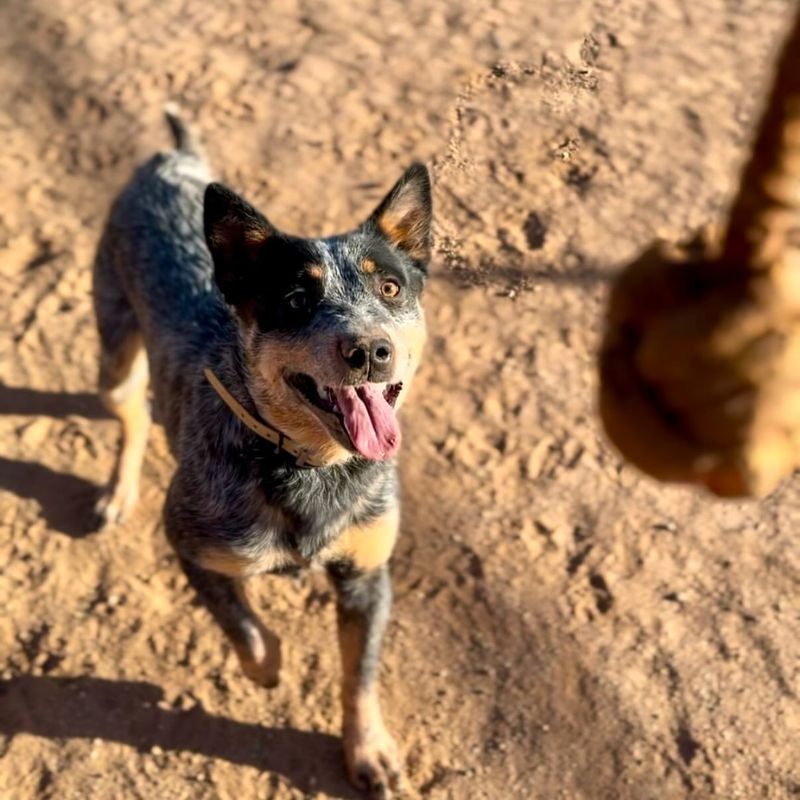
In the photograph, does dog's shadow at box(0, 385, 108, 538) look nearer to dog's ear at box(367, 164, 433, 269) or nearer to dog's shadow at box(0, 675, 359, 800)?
dog's shadow at box(0, 675, 359, 800)

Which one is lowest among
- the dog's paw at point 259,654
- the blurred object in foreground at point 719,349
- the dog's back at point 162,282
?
the dog's paw at point 259,654

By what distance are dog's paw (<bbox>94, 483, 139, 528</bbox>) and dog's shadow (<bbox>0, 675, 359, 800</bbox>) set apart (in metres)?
0.93

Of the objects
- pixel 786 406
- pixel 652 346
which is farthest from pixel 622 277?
pixel 786 406

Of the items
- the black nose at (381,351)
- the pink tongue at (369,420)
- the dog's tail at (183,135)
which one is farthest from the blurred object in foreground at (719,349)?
the dog's tail at (183,135)

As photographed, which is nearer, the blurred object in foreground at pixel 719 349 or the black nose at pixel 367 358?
the blurred object in foreground at pixel 719 349

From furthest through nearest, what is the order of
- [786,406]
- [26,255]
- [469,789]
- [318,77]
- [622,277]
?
1. [318,77]
2. [26,255]
3. [469,789]
4. [622,277]
5. [786,406]

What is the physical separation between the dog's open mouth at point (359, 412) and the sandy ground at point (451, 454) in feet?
4.78

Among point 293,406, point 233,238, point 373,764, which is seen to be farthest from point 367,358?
point 373,764

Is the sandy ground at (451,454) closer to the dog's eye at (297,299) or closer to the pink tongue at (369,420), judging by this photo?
the pink tongue at (369,420)

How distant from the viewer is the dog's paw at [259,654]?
14.3 feet

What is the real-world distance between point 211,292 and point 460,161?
2700mm

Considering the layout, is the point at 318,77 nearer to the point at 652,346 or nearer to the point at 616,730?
the point at 616,730

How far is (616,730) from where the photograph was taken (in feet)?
15.0

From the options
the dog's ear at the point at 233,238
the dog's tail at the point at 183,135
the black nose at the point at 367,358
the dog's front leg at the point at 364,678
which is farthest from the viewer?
the dog's tail at the point at 183,135
